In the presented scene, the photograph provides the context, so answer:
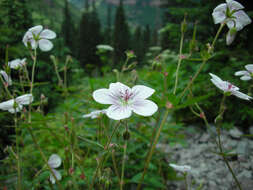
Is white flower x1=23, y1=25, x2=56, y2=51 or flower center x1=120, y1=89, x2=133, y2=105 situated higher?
white flower x1=23, y1=25, x2=56, y2=51

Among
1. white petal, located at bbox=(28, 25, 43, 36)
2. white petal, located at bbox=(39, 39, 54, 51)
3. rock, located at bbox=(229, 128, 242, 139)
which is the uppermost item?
white petal, located at bbox=(28, 25, 43, 36)

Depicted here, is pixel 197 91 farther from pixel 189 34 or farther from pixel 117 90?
pixel 117 90

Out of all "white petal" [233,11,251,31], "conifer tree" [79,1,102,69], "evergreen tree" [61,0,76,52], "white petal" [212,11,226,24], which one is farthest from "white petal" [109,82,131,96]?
"conifer tree" [79,1,102,69]

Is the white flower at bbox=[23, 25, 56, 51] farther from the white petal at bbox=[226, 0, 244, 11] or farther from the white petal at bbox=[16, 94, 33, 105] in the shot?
the white petal at bbox=[226, 0, 244, 11]

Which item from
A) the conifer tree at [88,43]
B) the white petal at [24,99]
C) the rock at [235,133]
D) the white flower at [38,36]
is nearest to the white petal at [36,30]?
the white flower at [38,36]

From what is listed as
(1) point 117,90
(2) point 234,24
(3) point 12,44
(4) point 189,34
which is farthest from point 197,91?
(3) point 12,44

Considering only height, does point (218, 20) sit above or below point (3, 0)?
below
